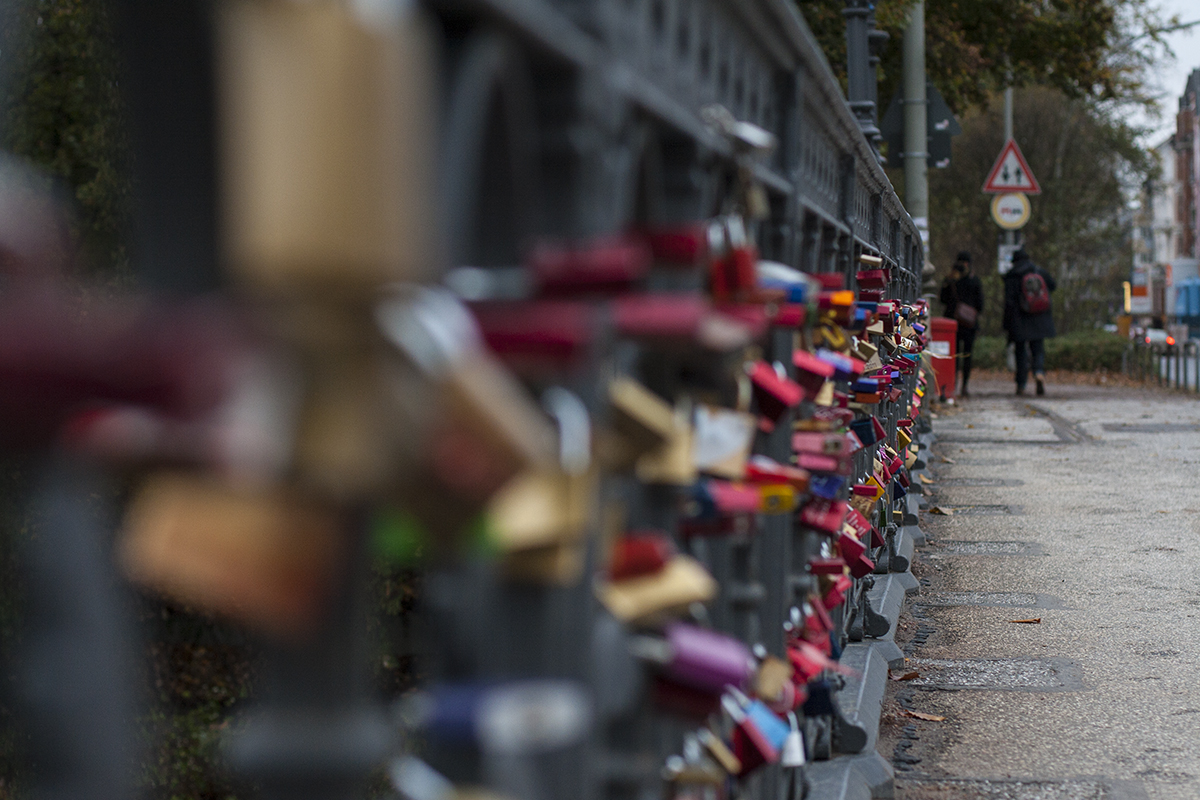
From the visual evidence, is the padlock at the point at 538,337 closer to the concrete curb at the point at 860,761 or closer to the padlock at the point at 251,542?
the padlock at the point at 251,542

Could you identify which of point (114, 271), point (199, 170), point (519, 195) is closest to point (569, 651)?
point (519, 195)

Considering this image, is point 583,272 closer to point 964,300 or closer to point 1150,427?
point 1150,427

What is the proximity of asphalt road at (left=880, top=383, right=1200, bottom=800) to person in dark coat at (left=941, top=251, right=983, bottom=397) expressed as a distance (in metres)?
8.28

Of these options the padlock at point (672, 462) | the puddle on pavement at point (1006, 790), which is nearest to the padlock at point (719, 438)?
the padlock at point (672, 462)

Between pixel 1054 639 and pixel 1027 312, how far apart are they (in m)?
13.4

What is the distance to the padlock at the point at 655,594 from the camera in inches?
57.1

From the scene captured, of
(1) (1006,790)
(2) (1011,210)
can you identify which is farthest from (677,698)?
(2) (1011,210)

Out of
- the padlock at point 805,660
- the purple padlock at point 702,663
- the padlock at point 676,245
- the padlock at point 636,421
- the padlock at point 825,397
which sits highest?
the padlock at point 676,245

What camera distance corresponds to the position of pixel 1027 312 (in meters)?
18.0

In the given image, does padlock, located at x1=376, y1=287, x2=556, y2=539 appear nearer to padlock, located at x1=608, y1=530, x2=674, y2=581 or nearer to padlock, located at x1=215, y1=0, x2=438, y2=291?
padlock, located at x1=215, y1=0, x2=438, y2=291

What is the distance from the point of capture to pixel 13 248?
98 cm

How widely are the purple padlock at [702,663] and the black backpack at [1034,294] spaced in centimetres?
1712

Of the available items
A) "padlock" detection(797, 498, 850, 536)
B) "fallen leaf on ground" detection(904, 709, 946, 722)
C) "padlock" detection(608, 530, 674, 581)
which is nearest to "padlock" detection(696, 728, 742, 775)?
"padlock" detection(608, 530, 674, 581)

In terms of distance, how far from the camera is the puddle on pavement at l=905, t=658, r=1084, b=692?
463 centimetres
